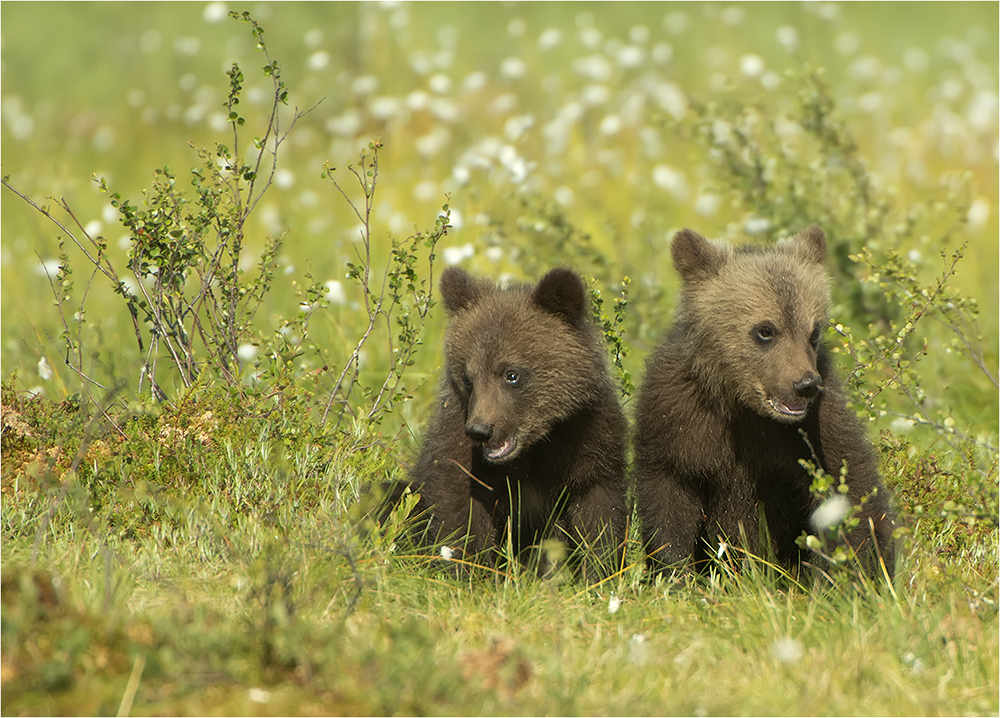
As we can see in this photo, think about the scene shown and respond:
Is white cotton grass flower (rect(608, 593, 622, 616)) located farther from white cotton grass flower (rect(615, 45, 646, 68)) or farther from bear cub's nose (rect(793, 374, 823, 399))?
white cotton grass flower (rect(615, 45, 646, 68))

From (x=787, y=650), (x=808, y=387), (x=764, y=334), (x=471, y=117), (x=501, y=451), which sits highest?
(x=471, y=117)

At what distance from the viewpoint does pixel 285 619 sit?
3.63 m

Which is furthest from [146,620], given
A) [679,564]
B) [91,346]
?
[91,346]

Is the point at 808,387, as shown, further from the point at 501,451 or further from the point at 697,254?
the point at 501,451

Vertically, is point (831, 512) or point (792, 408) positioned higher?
point (792, 408)

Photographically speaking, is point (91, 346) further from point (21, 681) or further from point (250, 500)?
point (21, 681)

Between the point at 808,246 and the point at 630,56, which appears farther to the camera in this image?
the point at 630,56

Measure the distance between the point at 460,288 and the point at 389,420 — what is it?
73.8 inches

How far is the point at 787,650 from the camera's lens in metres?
3.91

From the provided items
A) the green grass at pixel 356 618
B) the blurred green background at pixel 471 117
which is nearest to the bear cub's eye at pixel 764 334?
the green grass at pixel 356 618

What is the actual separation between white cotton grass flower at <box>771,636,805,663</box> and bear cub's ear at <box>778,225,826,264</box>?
2.20 metres

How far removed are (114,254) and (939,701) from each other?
30.6ft

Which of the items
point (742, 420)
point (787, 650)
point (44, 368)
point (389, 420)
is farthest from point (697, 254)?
point (44, 368)

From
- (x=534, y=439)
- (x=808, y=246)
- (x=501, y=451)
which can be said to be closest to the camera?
(x=501, y=451)
